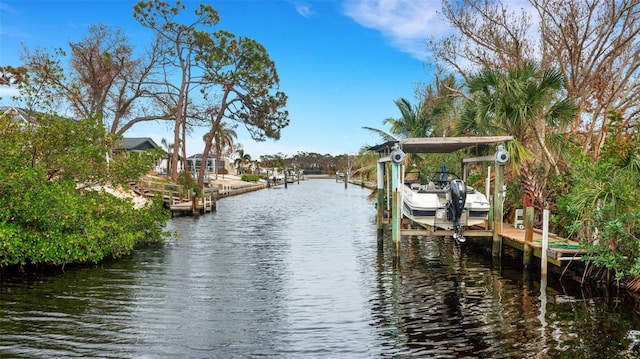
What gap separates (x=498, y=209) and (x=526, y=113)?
3496 millimetres

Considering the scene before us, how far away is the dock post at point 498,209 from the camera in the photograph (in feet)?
50.3

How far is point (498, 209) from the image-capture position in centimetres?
1551

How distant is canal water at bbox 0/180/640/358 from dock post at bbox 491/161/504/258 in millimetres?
628

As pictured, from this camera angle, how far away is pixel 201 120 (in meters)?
47.7

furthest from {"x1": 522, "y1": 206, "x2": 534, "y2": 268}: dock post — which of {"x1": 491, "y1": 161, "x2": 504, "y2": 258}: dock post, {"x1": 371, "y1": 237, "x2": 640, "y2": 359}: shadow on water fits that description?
{"x1": 491, "y1": 161, "x2": 504, "y2": 258}: dock post

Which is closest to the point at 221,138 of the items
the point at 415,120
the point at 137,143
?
the point at 137,143

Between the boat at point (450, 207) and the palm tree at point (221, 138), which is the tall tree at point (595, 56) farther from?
the palm tree at point (221, 138)

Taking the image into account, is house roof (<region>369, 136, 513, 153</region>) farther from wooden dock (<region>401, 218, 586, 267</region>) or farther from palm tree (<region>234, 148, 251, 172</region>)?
palm tree (<region>234, 148, 251, 172</region>)

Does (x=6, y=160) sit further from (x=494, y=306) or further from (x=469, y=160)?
(x=469, y=160)

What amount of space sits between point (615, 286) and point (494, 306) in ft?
10.5

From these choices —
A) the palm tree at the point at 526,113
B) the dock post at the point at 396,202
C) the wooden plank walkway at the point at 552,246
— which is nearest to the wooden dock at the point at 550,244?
the wooden plank walkway at the point at 552,246

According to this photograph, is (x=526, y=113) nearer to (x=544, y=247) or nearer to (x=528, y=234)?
(x=528, y=234)

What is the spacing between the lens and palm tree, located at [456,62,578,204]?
55.4 feet

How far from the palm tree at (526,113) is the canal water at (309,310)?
3378mm
